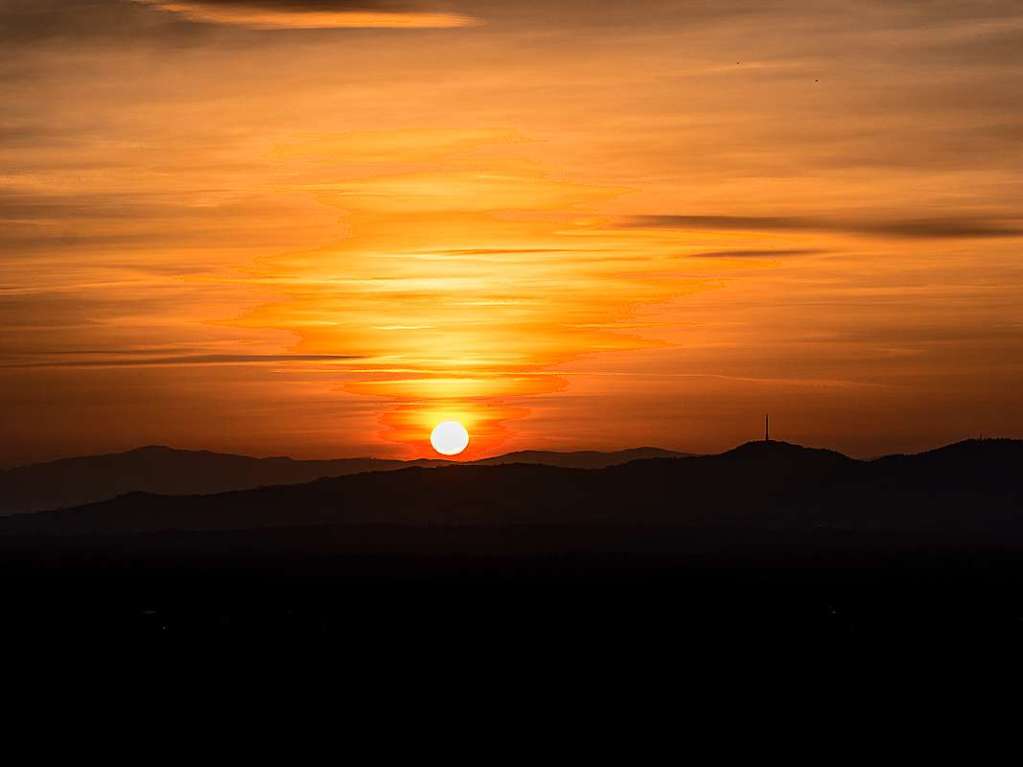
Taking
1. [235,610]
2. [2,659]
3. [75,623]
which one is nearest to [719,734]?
[2,659]

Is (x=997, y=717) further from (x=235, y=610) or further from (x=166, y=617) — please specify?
(x=235, y=610)

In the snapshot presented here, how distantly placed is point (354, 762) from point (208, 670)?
42631 mm

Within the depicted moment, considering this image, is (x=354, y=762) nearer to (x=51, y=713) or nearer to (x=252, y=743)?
(x=252, y=743)

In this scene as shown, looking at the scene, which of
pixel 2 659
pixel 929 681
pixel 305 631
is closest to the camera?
pixel 929 681

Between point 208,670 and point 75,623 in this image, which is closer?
point 208,670

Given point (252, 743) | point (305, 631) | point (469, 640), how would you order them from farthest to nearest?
point (305, 631) < point (469, 640) < point (252, 743)

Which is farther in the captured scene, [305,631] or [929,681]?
[305,631]

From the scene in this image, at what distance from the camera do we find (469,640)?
422 ft

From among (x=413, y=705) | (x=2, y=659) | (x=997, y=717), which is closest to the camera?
(x=997, y=717)

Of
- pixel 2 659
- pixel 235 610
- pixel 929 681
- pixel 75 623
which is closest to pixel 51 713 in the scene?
pixel 2 659

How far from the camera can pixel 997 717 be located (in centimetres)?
7588

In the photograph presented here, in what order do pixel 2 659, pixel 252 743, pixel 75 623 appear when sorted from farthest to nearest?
pixel 75 623 < pixel 2 659 < pixel 252 743

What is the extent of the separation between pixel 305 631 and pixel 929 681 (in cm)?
5658

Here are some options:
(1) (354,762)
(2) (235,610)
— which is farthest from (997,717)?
(2) (235,610)
